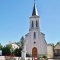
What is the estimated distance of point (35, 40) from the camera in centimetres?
4944

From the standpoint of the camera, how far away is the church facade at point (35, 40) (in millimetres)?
48656

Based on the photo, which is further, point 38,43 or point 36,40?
point 36,40

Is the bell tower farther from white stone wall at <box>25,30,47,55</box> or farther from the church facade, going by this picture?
white stone wall at <box>25,30,47,55</box>

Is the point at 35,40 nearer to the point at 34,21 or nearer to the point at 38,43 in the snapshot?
the point at 38,43

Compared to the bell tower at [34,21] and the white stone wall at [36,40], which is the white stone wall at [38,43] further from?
the bell tower at [34,21]

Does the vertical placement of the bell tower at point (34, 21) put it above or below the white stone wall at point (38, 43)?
above

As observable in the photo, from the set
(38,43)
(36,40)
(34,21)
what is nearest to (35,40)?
(36,40)

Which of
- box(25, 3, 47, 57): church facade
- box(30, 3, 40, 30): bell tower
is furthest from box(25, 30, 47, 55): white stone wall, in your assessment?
box(30, 3, 40, 30): bell tower

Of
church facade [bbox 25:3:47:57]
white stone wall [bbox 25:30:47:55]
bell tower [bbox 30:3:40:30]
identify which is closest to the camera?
white stone wall [bbox 25:30:47:55]

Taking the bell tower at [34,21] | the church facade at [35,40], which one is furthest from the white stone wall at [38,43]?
the bell tower at [34,21]

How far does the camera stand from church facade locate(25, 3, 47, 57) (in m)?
48.7

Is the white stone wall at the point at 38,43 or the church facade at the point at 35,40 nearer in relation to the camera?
the white stone wall at the point at 38,43

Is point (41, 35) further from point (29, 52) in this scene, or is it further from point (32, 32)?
point (29, 52)

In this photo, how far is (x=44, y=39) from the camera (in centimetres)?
4875
